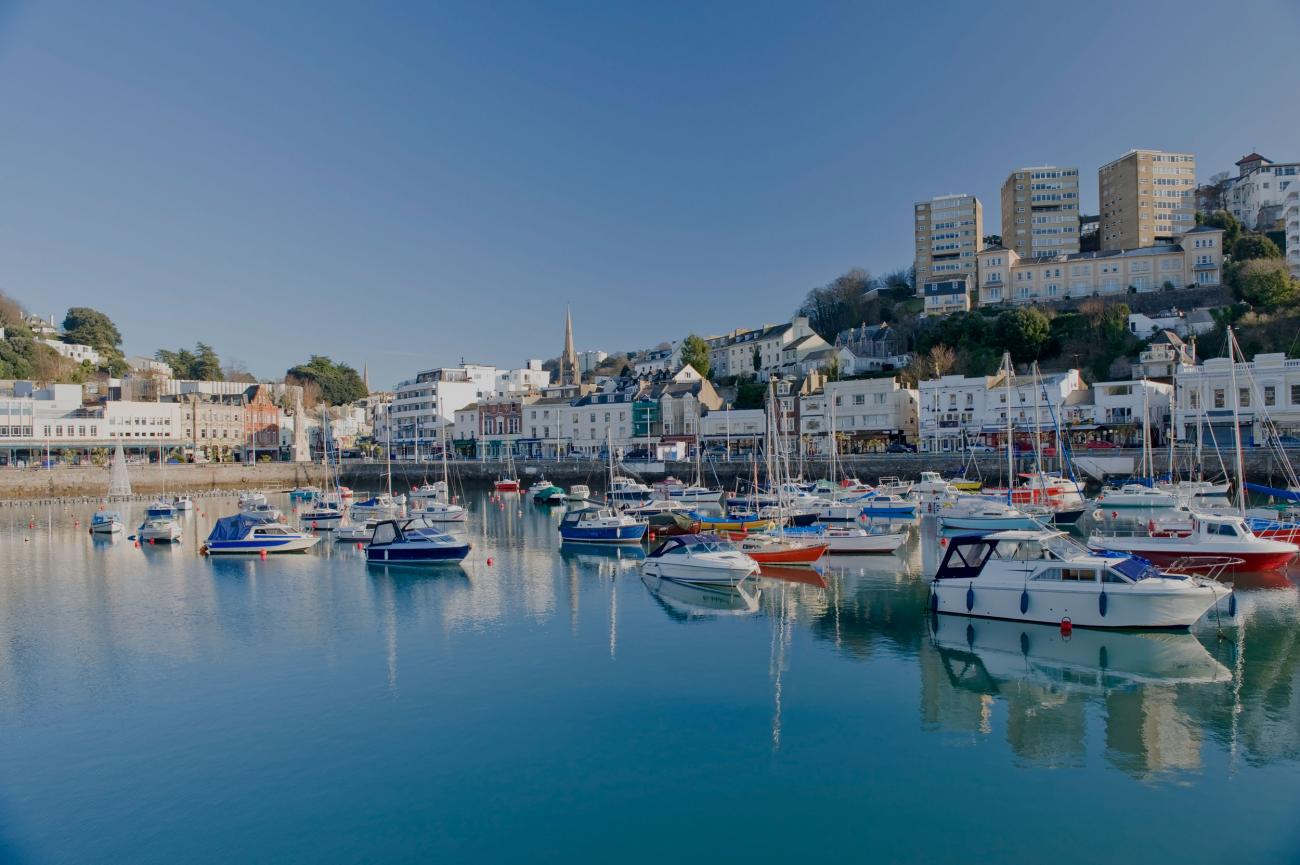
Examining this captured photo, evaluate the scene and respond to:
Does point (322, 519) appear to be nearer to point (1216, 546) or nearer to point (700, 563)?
point (700, 563)

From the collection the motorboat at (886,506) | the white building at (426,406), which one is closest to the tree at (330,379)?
the white building at (426,406)

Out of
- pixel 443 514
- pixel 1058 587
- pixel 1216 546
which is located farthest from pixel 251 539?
pixel 1216 546

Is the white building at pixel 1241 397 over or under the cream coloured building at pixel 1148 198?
under

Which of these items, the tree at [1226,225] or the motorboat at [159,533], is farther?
the tree at [1226,225]

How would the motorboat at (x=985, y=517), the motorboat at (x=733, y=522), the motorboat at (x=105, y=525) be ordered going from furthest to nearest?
1. the motorboat at (x=105, y=525)
2. the motorboat at (x=733, y=522)
3. the motorboat at (x=985, y=517)

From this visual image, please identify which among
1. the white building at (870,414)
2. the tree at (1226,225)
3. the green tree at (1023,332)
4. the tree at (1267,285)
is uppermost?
the tree at (1226,225)

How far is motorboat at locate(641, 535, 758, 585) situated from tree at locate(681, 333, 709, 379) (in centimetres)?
7506

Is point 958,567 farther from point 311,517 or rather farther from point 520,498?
point 520,498

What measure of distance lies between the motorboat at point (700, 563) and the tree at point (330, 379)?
111301mm

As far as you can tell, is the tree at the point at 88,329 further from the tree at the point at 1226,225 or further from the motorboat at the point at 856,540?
the tree at the point at 1226,225

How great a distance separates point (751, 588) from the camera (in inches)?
1098

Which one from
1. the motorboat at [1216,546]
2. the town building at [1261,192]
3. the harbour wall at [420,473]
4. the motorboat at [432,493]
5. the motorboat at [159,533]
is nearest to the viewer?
the motorboat at [1216,546]

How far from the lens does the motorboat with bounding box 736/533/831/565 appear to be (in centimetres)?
3062

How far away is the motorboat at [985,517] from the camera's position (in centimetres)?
3669
